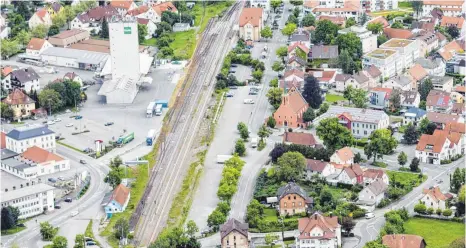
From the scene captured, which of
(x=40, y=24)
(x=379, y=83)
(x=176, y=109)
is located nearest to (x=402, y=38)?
(x=379, y=83)

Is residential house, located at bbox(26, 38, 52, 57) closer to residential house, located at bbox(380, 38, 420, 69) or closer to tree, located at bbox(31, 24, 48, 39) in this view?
tree, located at bbox(31, 24, 48, 39)

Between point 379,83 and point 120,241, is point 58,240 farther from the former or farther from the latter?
point 379,83

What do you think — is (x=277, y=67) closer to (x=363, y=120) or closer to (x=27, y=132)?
(x=363, y=120)

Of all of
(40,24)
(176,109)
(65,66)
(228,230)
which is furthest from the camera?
(40,24)

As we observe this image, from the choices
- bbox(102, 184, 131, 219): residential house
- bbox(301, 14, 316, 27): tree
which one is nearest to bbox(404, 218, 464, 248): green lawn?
bbox(102, 184, 131, 219): residential house

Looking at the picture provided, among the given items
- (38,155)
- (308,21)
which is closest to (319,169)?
(38,155)

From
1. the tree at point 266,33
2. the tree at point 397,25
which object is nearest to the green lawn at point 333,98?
the tree at point 266,33

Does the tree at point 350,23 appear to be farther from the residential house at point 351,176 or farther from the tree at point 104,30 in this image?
the residential house at point 351,176
